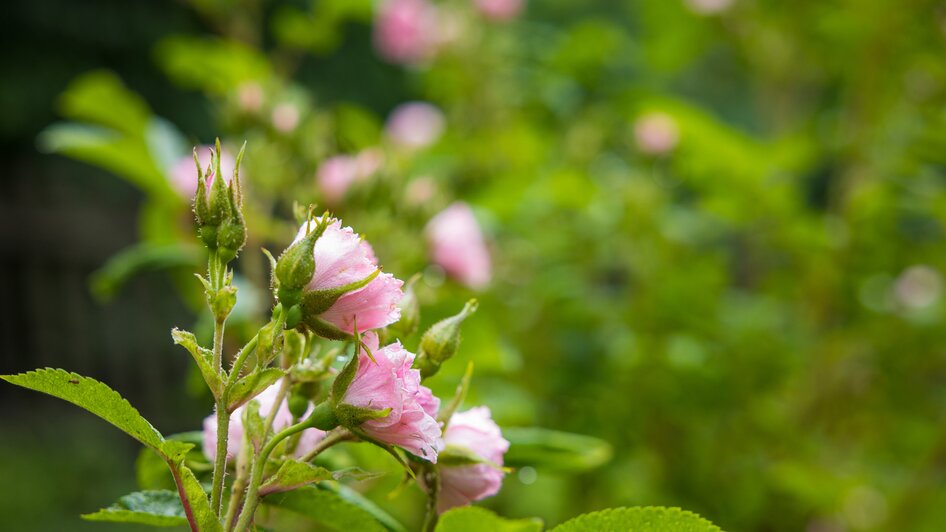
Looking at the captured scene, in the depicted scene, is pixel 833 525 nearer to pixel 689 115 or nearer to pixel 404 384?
pixel 689 115

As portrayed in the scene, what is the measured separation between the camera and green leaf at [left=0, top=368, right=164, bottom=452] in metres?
0.32

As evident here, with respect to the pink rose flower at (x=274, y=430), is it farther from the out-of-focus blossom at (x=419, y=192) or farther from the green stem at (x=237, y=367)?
the out-of-focus blossom at (x=419, y=192)

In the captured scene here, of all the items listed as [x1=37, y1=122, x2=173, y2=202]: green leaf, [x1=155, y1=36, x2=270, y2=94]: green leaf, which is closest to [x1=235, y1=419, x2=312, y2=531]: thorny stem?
[x1=37, y1=122, x2=173, y2=202]: green leaf

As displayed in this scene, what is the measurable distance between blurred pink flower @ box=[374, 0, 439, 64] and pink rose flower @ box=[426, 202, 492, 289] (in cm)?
62

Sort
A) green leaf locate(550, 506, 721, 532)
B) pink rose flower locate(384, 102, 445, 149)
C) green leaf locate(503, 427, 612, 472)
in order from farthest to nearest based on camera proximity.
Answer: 1. pink rose flower locate(384, 102, 445, 149)
2. green leaf locate(503, 427, 612, 472)
3. green leaf locate(550, 506, 721, 532)

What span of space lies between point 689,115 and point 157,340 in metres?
3.39

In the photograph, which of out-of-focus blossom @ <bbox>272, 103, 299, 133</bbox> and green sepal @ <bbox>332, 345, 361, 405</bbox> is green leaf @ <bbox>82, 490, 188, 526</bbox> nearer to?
green sepal @ <bbox>332, 345, 361, 405</bbox>

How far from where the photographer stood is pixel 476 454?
1.28ft

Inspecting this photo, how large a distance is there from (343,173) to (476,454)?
460 millimetres

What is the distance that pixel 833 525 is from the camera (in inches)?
54.8

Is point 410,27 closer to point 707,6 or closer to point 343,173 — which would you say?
point 707,6

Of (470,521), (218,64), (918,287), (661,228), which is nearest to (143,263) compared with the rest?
(218,64)

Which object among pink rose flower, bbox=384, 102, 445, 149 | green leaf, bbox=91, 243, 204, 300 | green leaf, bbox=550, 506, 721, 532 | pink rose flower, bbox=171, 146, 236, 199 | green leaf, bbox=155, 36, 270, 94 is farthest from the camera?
pink rose flower, bbox=384, 102, 445, 149

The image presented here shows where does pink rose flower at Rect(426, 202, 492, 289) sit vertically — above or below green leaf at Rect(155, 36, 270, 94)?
below
